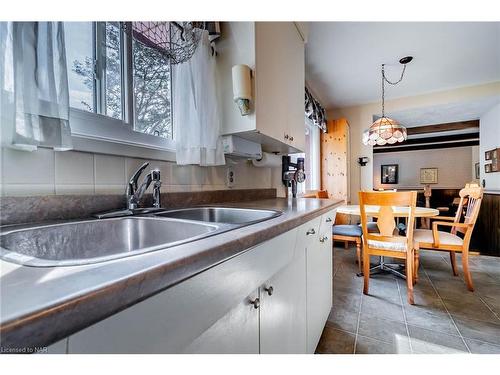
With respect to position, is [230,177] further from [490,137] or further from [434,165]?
[434,165]

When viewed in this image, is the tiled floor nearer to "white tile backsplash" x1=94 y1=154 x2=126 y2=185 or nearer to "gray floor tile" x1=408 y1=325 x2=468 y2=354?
"gray floor tile" x1=408 y1=325 x2=468 y2=354

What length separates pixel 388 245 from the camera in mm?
2043

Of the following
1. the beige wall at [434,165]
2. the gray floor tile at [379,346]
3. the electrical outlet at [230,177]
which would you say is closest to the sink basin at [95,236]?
the electrical outlet at [230,177]

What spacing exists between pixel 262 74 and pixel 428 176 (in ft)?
27.7

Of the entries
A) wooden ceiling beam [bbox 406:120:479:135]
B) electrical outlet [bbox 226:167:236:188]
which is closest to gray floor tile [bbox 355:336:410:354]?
electrical outlet [bbox 226:167:236:188]

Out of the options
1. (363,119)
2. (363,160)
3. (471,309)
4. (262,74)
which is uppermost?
(363,119)

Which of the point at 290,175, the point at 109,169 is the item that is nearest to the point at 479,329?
the point at 290,175

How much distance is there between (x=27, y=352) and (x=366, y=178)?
454 cm

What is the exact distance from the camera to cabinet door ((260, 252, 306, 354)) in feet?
2.33

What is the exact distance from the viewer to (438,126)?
4918 mm

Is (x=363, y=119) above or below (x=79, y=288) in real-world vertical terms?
above

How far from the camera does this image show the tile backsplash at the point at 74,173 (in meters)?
0.71

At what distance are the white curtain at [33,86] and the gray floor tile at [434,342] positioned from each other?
2.06 meters
